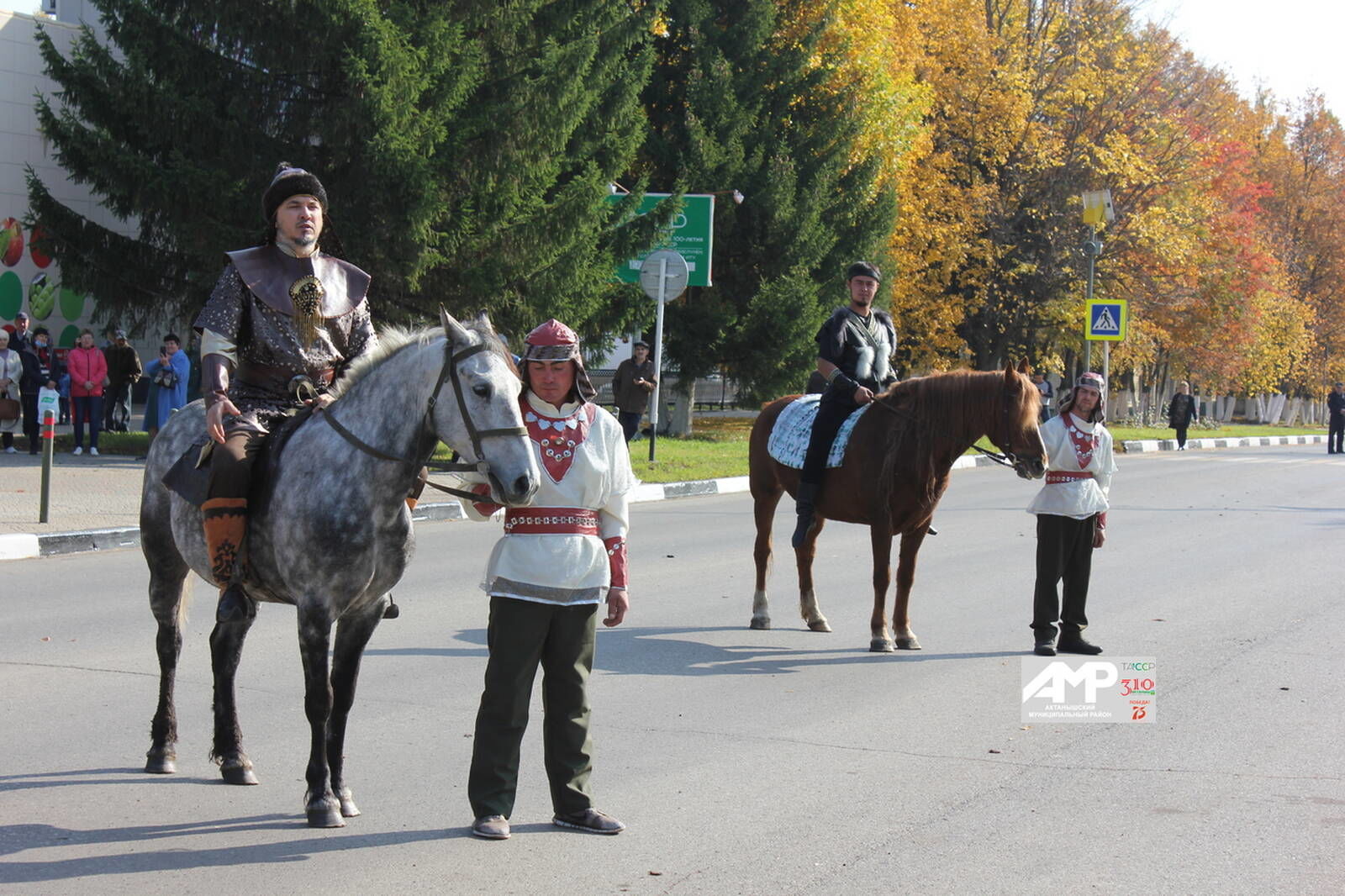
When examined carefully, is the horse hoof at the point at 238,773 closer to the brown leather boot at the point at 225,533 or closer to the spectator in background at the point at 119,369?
the brown leather boot at the point at 225,533

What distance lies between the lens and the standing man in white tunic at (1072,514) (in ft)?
30.8

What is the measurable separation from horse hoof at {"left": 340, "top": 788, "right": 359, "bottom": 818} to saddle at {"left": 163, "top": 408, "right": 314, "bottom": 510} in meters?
1.17

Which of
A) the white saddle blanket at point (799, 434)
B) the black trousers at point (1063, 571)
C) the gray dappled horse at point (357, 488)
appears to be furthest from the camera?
the white saddle blanket at point (799, 434)

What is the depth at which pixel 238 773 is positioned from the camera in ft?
19.4

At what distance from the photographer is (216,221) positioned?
20.5 metres

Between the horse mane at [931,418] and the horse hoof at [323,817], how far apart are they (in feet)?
16.9

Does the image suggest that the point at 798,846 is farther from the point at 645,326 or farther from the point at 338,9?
the point at 645,326

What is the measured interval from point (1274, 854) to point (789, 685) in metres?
3.37

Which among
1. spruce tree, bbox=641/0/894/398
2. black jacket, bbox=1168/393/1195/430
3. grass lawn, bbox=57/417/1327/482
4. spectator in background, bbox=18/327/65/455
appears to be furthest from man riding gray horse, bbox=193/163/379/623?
black jacket, bbox=1168/393/1195/430

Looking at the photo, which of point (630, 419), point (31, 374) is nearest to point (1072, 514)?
point (630, 419)

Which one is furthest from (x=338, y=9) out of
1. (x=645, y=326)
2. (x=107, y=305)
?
(x=645, y=326)

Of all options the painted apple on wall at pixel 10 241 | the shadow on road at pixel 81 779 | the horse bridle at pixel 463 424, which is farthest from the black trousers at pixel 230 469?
the painted apple on wall at pixel 10 241

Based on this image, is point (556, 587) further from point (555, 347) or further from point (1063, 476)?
point (1063, 476)

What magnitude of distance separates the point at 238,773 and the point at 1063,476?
582 cm
